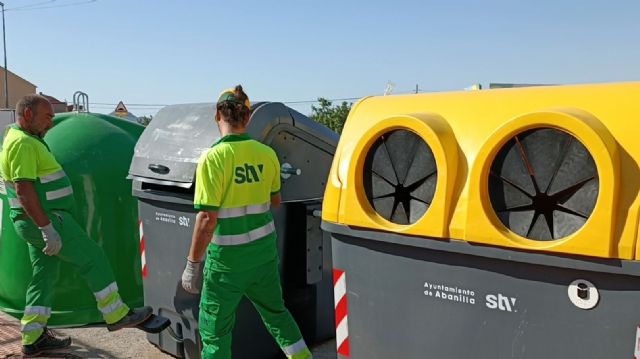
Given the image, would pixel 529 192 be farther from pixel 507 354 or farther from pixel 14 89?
pixel 14 89

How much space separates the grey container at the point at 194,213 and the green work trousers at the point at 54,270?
33 centimetres

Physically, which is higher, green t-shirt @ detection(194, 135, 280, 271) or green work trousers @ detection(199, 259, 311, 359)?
green t-shirt @ detection(194, 135, 280, 271)

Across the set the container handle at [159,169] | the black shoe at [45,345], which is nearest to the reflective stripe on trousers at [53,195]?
the container handle at [159,169]

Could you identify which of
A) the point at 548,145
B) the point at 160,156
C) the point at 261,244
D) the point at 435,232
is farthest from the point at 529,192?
the point at 160,156

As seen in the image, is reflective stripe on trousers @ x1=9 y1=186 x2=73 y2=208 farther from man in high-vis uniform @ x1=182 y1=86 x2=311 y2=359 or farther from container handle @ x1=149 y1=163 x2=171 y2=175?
man in high-vis uniform @ x1=182 y1=86 x2=311 y2=359

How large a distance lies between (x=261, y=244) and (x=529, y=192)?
1.48 meters

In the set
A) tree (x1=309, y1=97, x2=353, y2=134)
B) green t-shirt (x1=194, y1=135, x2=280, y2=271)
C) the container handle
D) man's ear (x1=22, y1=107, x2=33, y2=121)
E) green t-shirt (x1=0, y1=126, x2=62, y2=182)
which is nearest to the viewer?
green t-shirt (x1=194, y1=135, x2=280, y2=271)

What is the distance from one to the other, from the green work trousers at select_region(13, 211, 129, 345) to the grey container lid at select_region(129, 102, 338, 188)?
0.66 meters

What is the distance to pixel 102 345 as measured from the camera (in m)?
4.16

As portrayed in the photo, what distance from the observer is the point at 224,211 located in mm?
2832

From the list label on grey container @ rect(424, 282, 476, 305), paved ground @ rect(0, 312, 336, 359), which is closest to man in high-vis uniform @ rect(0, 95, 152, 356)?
paved ground @ rect(0, 312, 336, 359)

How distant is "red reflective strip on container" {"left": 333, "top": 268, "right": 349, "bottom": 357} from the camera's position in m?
2.43

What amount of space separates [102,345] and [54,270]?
686 millimetres

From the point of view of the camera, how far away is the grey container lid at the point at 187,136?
11.1 feet
